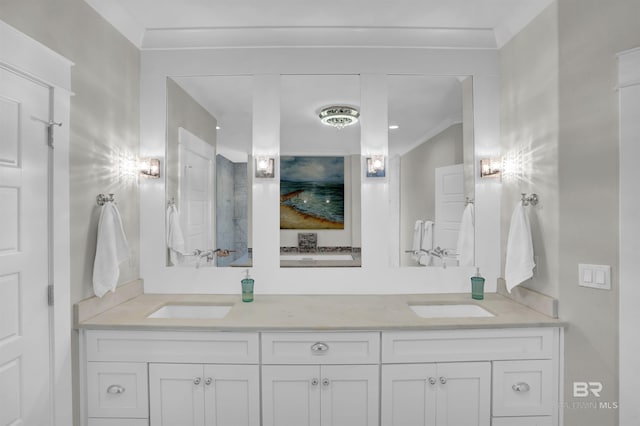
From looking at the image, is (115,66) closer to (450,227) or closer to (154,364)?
(154,364)

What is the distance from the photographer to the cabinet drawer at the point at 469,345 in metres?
1.71

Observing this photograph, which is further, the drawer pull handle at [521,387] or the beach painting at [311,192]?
the beach painting at [311,192]

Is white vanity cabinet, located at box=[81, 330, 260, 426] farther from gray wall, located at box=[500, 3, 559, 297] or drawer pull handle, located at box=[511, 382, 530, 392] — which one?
gray wall, located at box=[500, 3, 559, 297]

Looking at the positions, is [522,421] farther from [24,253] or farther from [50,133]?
[50,133]

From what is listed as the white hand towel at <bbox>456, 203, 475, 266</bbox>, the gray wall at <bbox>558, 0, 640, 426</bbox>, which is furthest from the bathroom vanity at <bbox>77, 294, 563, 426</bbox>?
the white hand towel at <bbox>456, 203, 475, 266</bbox>

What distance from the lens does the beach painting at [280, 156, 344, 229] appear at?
231 centimetres

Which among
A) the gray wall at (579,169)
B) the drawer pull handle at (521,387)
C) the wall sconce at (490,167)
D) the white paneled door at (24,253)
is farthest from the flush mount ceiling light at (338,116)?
the drawer pull handle at (521,387)

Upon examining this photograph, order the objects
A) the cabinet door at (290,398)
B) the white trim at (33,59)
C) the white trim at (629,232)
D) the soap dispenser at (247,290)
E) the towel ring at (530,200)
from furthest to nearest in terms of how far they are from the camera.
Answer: the soap dispenser at (247,290) → the towel ring at (530,200) → the cabinet door at (290,398) → the white trim at (629,232) → the white trim at (33,59)

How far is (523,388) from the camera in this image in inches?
67.7

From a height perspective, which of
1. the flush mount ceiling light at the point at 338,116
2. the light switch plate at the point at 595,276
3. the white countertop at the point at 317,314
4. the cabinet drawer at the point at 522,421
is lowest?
the cabinet drawer at the point at 522,421

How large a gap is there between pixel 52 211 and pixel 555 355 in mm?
2653

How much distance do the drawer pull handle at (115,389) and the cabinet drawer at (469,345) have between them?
1.38 meters

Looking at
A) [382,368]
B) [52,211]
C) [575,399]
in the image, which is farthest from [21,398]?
[575,399]

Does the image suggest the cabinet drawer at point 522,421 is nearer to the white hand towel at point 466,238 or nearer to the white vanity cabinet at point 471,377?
the white vanity cabinet at point 471,377
